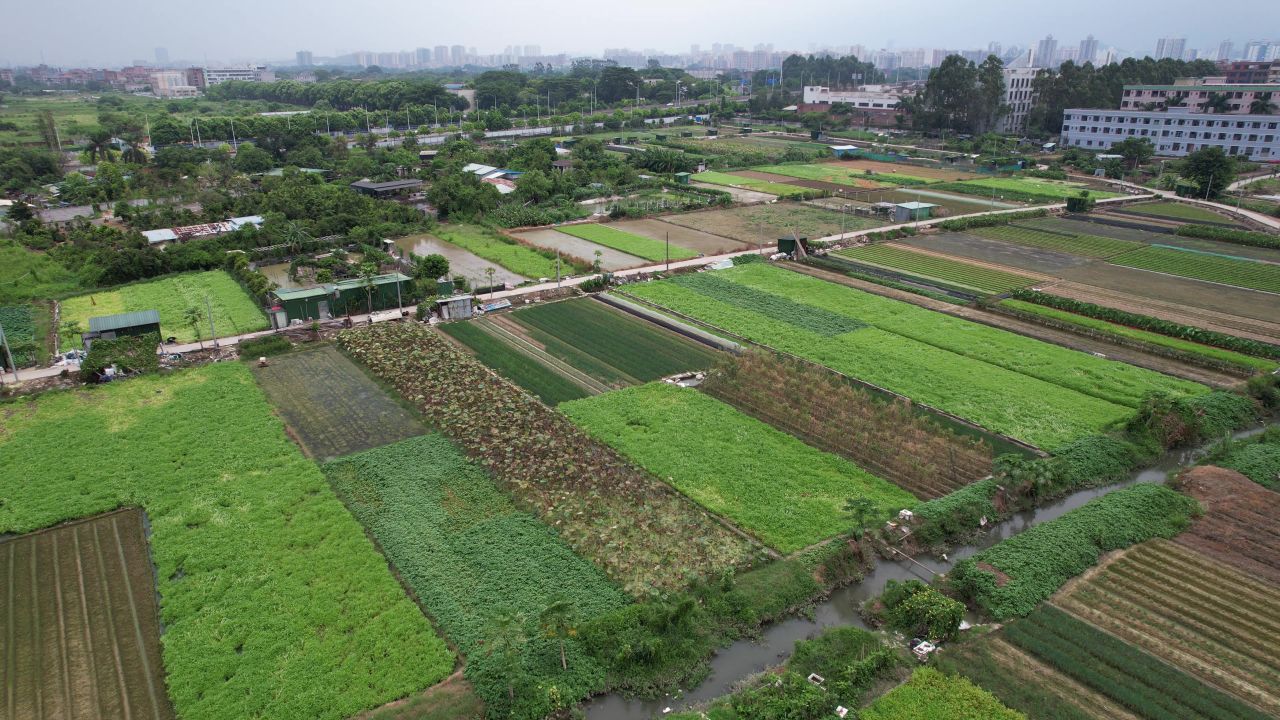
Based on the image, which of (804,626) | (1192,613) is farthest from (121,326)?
(1192,613)

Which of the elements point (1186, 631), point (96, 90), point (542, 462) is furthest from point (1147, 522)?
point (96, 90)

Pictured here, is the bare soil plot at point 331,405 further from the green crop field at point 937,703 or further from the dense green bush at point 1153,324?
the dense green bush at point 1153,324

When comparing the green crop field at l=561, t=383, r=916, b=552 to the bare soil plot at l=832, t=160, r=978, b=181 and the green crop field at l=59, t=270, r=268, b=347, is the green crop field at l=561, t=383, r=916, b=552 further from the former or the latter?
the bare soil plot at l=832, t=160, r=978, b=181

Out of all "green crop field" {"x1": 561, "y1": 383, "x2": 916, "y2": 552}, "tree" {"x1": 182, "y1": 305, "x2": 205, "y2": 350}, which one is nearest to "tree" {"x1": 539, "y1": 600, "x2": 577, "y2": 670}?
"green crop field" {"x1": 561, "y1": 383, "x2": 916, "y2": 552}

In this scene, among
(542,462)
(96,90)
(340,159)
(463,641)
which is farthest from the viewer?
(96,90)

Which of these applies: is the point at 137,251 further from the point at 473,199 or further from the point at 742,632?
the point at 742,632

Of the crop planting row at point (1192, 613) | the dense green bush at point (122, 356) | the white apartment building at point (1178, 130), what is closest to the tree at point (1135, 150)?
the white apartment building at point (1178, 130)

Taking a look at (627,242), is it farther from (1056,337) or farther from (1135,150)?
(1135,150)
